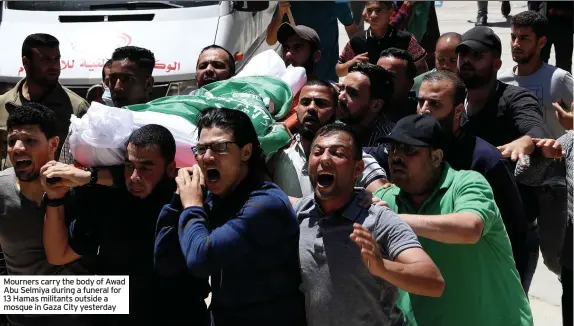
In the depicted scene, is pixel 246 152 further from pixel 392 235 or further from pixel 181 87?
pixel 181 87

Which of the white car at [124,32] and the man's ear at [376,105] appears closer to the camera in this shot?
the man's ear at [376,105]

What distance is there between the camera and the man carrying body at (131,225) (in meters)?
4.40

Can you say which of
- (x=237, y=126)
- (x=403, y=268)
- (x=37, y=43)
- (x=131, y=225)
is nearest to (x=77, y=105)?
(x=37, y=43)

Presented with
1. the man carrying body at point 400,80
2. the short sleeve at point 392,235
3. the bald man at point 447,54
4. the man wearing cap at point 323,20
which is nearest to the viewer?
the short sleeve at point 392,235

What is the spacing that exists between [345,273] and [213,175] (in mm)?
664

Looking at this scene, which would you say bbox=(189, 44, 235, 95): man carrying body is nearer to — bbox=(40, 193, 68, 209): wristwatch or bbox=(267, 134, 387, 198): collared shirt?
bbox=(267, 134, 387, 198): collared shirt

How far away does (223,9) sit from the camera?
8.84m

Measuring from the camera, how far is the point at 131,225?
447 cm

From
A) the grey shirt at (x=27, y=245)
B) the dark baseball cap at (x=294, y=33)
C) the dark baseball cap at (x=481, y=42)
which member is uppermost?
the dark baseball cap at (x=481, y=42)

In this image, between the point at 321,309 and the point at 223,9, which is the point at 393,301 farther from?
the point at 223,9

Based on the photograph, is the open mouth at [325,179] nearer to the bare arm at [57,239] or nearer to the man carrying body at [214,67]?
the bare arm at [57,239]

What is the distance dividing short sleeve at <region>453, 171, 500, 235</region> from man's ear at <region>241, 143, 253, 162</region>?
2.90ft

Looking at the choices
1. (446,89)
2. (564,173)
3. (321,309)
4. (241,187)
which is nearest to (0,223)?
(241,187)

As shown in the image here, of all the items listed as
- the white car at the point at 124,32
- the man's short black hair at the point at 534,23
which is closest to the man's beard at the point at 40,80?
the white car at the point at 124,32
